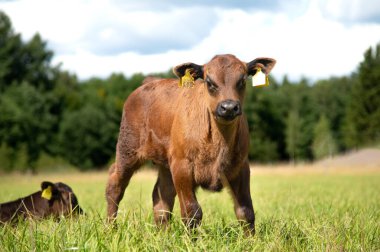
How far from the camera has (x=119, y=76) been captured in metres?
76.4

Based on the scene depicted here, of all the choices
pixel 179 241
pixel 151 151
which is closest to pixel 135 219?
pixel 179 241

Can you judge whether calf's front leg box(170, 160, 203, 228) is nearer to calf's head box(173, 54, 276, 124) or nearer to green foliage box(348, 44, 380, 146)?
calf's head box(173, 54, 276, 124)

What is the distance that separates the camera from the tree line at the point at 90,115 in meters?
55.0

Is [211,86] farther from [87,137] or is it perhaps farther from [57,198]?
[87,137]

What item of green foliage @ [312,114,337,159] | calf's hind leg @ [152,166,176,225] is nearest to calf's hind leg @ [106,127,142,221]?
calf's hind leg @ [152,166,176,225]

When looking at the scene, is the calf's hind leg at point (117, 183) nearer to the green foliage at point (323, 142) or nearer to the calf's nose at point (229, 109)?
the calf's nose at point (229, 109)

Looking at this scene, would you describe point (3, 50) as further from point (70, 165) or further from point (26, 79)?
point (70, 165)

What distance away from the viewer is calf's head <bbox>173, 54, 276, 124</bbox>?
19.1ft

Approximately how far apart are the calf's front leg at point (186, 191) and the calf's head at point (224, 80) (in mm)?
814

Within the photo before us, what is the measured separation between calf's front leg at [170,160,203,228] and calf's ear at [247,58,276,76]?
1.72 m

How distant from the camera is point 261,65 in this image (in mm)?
6824

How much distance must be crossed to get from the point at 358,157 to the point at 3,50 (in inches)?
1825

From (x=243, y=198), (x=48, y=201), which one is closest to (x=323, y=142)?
(x=48, y=201)

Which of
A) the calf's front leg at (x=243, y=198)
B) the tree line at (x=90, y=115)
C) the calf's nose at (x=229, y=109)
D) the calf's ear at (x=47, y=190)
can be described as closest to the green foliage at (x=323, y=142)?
the tree line at (x=90, y=115)
